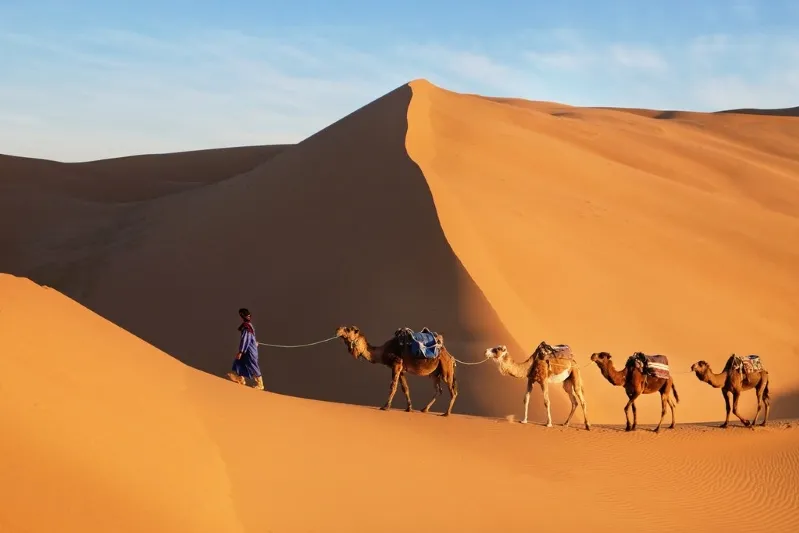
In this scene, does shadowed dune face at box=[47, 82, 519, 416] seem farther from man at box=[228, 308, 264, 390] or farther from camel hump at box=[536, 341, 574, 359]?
man at box=[228, 308, 264, 390]

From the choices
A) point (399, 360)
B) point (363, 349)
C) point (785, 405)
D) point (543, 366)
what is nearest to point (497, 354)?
point (543, 366)

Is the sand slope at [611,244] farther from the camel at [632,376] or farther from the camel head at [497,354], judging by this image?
the camel head at [497,354]

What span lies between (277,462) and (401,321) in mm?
11012

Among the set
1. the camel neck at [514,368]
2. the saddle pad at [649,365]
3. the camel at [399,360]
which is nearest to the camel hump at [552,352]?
the camel neck at [514,368]

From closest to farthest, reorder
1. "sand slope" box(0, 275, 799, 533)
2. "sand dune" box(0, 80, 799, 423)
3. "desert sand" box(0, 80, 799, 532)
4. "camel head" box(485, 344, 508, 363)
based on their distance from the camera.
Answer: "sand slope" box(0, 275, 799, 533) < "desert sand" box(0, 80, 799, 532) < "camel head" box(485, 344, 508, 363) < "sand dune" box(0, 80, 799, 423)

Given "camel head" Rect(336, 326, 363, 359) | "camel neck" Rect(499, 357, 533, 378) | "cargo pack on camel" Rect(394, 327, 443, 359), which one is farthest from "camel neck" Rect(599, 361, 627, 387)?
"camel head" Rect(336, 326, 363, 359)

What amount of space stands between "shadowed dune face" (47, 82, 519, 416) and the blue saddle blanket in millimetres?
4955

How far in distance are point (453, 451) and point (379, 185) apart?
14.0m

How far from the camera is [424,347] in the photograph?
46.4ft

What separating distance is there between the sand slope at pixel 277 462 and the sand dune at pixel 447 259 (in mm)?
4987

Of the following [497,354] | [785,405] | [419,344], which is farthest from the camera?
[785,405]

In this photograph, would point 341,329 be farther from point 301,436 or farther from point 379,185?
point 379,185

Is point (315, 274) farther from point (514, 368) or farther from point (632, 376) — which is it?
point (632, 376)

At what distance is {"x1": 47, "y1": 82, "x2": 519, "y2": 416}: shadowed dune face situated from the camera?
20.9 meters
